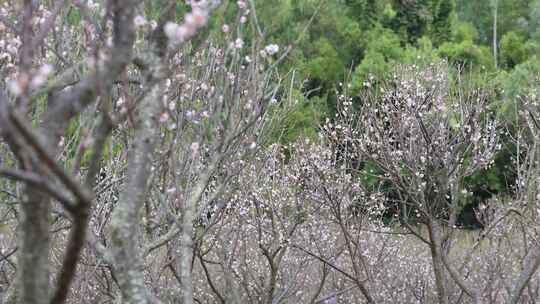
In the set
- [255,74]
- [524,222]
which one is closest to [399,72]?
[524,222]

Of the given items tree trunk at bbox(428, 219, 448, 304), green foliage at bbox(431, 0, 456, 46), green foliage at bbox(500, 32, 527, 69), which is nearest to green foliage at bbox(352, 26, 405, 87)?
green foliage at bbox(431, 0, 456, 46)

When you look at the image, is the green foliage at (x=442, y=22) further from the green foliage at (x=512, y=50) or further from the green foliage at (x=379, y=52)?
the green foliage at (x=512, y=50)

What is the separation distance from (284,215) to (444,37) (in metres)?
16.8

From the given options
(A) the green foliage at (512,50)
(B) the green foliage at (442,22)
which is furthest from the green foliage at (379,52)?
(A) the green foliage at (512,50)

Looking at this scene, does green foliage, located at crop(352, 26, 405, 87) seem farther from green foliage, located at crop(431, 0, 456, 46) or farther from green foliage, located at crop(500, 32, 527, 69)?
green foliage, located at crop(500, 32, 527, 69)

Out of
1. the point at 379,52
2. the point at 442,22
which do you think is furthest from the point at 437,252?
the point at 442,22

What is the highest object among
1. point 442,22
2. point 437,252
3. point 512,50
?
point 442,22

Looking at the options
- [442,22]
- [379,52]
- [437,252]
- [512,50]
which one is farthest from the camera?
[442,22]

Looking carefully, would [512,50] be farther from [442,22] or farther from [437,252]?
[437,252]

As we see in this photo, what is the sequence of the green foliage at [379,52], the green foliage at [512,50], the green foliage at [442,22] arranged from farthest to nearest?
the green foliage at [442,22] < the green foliage at [512,50] < the green foliage at [379,52]

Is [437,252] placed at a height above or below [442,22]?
below

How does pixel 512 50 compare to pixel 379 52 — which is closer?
pixel 379 52

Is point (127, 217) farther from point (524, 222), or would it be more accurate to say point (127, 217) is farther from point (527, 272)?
point (524, 222)

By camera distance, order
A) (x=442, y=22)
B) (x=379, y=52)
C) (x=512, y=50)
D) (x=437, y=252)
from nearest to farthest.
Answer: (x=437, y=252), (x=379, y=52), (x=512, y=50), (x=442, y=22)
